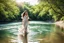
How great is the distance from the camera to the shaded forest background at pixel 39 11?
7340mm

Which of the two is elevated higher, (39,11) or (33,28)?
(39,11)

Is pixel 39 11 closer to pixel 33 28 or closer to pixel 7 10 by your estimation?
pixel 33 28

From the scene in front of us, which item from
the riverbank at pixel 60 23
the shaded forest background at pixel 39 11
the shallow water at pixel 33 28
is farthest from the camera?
the riverbank at pixel 60 23

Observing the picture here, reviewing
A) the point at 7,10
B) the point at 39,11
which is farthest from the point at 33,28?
the point at 7,10

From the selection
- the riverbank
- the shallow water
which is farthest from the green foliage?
the riverbank

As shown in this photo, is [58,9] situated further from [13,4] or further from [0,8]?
[0,8]

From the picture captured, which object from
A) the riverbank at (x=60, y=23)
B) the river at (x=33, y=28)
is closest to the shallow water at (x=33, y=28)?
the river at (x=33, y=28)

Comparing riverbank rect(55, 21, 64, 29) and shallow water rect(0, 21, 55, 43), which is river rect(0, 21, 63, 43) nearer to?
shallow water rect(0, 21, 55, 43)

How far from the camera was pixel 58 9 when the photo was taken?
7918 millimetres

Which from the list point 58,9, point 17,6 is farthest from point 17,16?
point 58,9

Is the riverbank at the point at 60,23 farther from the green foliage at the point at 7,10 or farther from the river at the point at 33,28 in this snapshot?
the green foliage at the point at 7,10

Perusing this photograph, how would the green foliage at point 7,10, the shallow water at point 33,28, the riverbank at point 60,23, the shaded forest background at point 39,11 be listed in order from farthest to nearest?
the riverbank at point 60,23 < the green foliage at point 7,10 < the shaded forest background at point 39,11 < the shallow water at point 33,28

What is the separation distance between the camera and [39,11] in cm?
825

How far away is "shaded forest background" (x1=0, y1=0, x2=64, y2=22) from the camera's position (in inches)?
289
